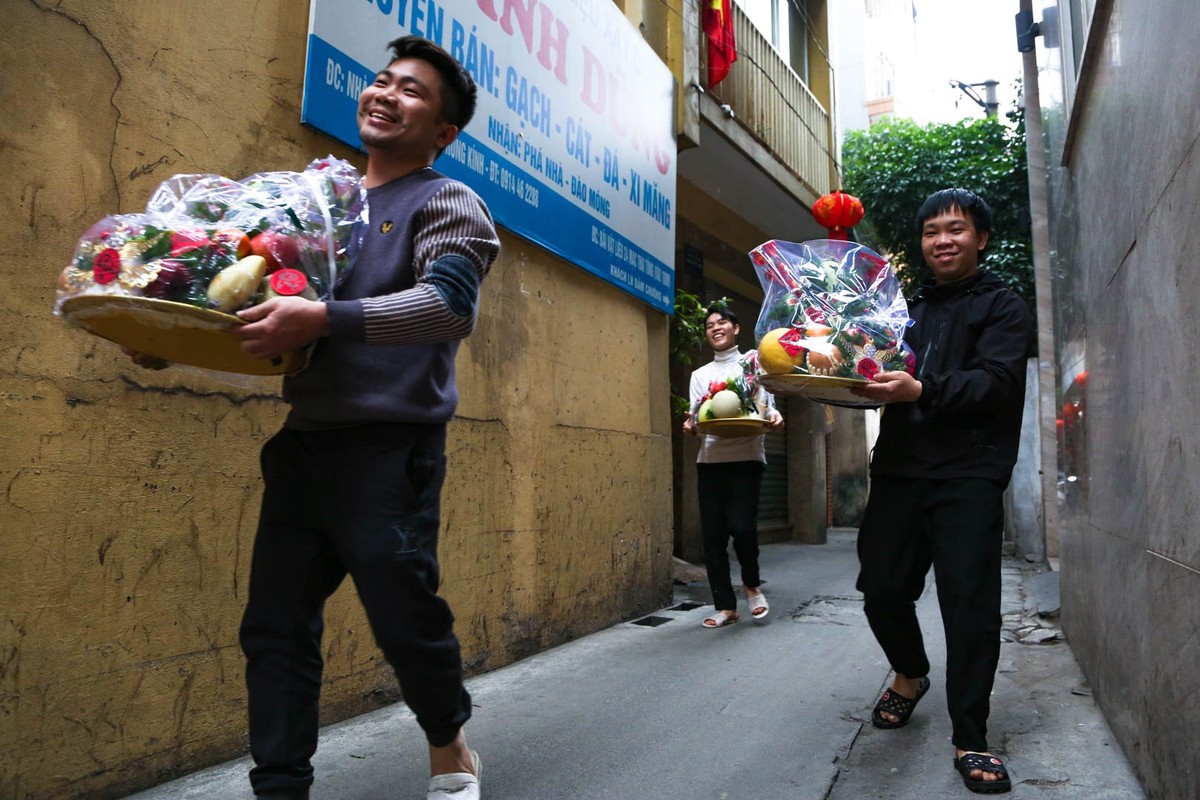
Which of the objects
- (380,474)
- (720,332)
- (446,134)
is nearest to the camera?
(380,474)

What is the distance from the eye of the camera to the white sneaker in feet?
6.98

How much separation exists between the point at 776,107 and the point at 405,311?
8013 mm

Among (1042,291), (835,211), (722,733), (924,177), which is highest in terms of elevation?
(924,177)

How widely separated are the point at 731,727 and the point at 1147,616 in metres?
1.34

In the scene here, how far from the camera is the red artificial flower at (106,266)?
1698 millimetres

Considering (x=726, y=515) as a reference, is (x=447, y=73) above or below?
above

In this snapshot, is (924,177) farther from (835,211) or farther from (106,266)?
(106,266)

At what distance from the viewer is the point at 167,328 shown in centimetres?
169

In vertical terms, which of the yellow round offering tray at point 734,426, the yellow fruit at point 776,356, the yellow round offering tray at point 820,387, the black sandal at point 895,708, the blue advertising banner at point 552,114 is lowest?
the black sandal at point 895,708

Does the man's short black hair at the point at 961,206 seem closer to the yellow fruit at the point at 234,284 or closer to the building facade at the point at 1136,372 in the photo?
the building facade at the point at 1136,372

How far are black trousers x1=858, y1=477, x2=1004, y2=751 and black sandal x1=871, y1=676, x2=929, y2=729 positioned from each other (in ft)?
0.65

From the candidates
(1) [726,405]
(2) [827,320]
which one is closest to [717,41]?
(1) [726,405]

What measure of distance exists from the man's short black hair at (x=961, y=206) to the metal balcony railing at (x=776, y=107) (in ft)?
15.7

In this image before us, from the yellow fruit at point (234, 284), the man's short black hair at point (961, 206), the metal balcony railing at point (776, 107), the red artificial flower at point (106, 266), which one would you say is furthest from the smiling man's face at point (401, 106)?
the metal balcony railing at point (776, 107)
